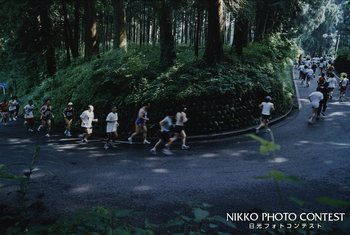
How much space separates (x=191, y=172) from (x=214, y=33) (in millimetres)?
8551

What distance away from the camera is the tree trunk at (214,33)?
654 inches

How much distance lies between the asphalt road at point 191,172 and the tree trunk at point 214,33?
472 centimetres

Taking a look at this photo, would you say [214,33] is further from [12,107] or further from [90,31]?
[12,107]

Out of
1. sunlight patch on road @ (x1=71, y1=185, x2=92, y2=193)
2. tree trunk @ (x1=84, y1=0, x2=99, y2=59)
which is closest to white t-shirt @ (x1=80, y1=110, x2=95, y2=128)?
sunlight patch on road @ (x1=71, y1=185, x2=92, y2=193)

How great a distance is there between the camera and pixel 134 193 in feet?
30.8

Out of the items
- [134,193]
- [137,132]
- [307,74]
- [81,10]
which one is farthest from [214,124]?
[81,10]

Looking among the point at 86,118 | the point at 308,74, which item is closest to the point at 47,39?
the point at 86,118

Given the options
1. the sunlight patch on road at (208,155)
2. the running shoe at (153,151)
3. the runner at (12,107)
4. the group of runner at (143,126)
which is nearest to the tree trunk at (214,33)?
the group of runner at (143,126)

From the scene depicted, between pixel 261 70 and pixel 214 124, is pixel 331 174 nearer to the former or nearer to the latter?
pixel 214 124

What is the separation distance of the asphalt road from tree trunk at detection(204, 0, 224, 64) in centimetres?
472

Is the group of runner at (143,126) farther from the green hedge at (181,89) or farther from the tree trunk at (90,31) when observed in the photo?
the tree trunk at (90,31)

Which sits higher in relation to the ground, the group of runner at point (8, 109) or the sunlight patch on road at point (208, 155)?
the group of runner at point (8, 109)

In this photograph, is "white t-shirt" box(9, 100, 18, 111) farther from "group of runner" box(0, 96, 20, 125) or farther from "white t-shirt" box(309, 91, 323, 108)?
"white t-shirt" box(309, 91, 323, 108)

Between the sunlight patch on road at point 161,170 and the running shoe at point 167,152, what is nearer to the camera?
the sunlight patch on road at point 161,170
